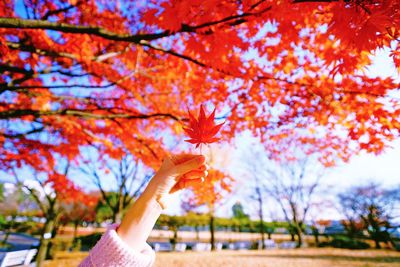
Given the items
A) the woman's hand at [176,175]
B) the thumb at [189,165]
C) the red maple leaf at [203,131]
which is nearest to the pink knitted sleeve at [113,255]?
the woman's hand at [176,175]

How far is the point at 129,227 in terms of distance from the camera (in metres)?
1.14

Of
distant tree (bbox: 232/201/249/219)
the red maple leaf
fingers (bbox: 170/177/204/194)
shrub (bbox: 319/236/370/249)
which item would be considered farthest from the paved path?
distant tree (bbox: 232/201/249/219)

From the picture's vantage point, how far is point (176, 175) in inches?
46.3

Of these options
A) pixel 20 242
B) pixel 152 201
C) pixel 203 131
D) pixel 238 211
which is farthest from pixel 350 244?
pixel 238 211

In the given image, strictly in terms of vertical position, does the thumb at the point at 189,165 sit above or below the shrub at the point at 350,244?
above

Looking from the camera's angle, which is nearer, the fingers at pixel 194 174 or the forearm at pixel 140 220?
the forearm at pixel 140 220

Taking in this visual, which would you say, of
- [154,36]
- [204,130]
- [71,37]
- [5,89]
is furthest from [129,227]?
[71,37]

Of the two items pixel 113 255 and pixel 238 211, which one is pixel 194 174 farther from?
pixel 238 211

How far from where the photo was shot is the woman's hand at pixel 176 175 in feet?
Result: 3.75

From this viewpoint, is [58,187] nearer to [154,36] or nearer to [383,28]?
[154,36]

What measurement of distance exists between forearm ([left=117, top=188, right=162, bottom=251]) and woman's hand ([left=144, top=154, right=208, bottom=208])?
0.09ft

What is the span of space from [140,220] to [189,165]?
0.32m

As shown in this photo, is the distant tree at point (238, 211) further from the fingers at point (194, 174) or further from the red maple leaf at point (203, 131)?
the fingers at point (194, 174)

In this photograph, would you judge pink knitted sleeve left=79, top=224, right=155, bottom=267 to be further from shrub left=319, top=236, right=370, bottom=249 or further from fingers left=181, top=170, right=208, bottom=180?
shrub left=319, top=236, right=370, bottom=249
